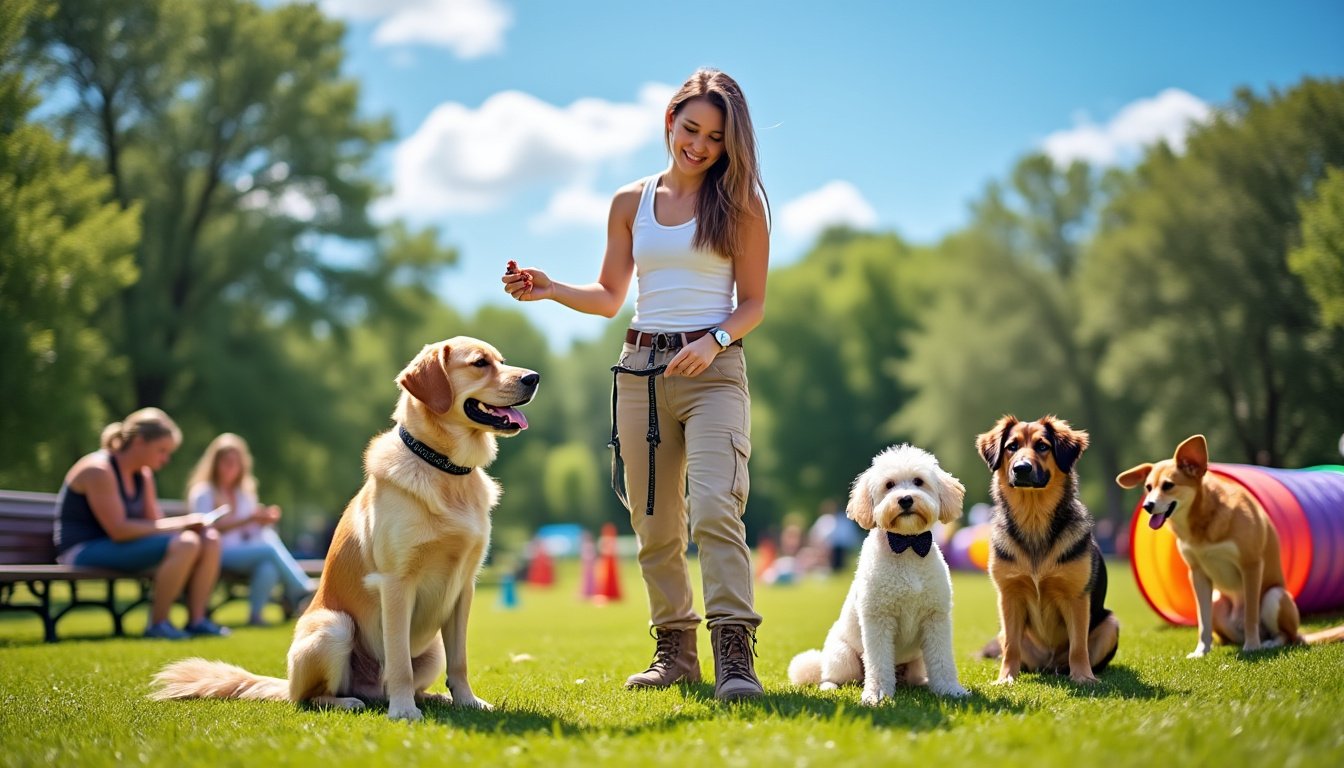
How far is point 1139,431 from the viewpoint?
100 ft

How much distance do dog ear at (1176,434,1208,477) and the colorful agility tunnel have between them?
49 centimetres

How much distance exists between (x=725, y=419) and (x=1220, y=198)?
24477mm

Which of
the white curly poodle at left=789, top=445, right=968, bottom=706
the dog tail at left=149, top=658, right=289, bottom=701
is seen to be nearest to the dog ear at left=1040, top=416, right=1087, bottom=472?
the white curly poodle at left=789, top=445, right=968, bottom=706

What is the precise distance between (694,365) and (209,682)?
3071 mm

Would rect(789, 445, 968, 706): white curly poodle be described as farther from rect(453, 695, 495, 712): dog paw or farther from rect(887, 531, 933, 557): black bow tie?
rect(453, 695, 495, 712): dog paw

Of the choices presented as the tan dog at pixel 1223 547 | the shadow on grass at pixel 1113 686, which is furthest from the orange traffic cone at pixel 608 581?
the shadow on grass at pixel 1113 686

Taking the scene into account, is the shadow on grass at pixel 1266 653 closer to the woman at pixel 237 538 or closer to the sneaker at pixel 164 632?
the sneaker at pixel 164 632

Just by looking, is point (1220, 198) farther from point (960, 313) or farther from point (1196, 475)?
point (1196, 475)

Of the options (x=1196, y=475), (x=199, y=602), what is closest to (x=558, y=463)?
(x=199, y=602)

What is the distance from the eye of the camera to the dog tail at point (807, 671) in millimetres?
5871

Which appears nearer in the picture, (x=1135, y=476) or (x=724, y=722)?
(x=724, y=722)

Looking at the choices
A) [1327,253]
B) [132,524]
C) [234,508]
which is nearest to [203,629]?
[132,524]

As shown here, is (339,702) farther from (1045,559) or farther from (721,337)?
(1045,559)

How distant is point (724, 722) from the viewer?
4301 millimetres
